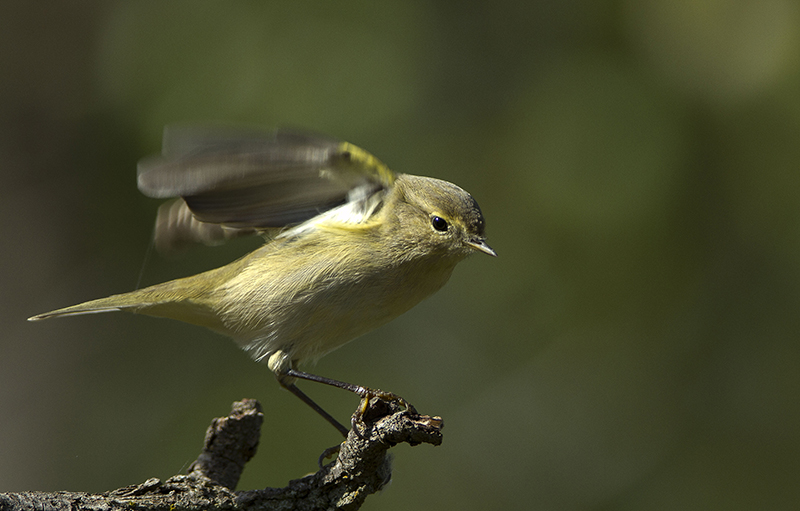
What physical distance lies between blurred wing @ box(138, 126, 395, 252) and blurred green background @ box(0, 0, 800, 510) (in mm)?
1979

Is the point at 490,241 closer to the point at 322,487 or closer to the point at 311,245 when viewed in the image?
the point at 311,245

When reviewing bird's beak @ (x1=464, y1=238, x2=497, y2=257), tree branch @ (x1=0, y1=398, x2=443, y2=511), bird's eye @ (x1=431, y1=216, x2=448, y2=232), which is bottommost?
tree branch @ (x1=0, y1=398, x2=443, y2=511)

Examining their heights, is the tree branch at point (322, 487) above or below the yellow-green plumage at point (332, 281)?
below

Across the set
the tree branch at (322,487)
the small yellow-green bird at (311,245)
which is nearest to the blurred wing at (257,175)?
the small yellow-green bird at (311,245)

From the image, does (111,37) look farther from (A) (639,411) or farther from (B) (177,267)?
(A) (639,411)

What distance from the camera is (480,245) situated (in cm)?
331

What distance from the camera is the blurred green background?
5.07 meters

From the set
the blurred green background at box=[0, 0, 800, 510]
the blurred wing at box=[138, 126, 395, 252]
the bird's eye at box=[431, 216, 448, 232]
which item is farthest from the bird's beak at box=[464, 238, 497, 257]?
the blurred green background at box=[0, 0, 800, 510]

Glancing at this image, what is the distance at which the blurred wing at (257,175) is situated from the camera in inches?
114

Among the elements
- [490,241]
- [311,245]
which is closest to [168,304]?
[311,245]

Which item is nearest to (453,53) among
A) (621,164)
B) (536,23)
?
(536,23)

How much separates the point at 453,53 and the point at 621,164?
187 cm

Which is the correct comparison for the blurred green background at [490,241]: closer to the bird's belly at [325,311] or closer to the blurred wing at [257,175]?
the blurred wing at [257,175]

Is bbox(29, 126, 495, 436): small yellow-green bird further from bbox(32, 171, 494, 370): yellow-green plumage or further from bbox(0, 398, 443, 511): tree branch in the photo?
bbox(0, 398, 443, 511): tree branch
